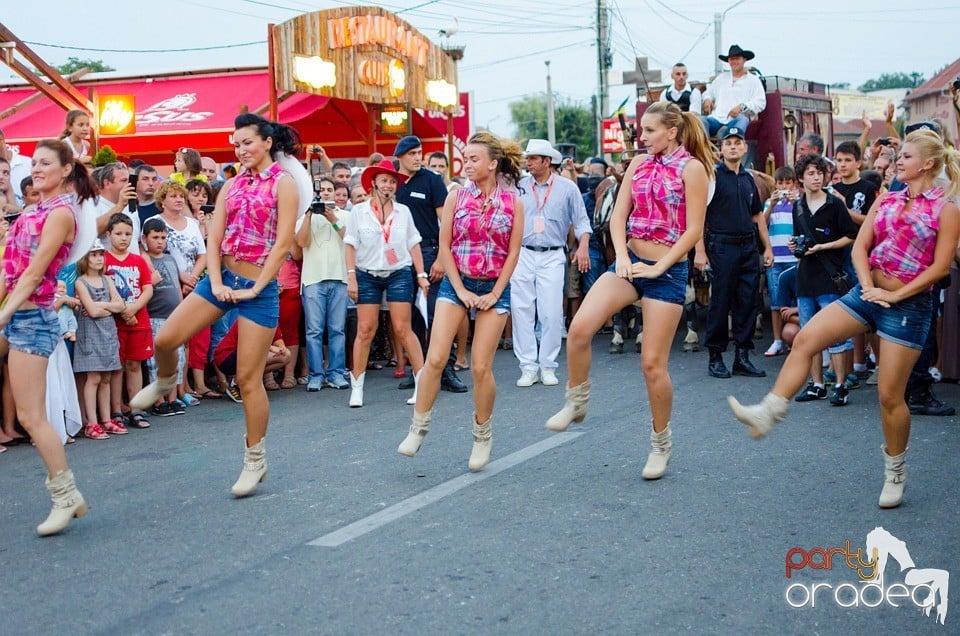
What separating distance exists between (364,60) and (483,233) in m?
15.8

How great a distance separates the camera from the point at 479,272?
21.7 ft

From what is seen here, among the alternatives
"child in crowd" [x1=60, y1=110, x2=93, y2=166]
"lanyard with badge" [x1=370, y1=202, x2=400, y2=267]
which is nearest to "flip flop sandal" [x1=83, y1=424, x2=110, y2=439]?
"lanyard with badge" [x1=370, y1=202, x2=400, y2=267]

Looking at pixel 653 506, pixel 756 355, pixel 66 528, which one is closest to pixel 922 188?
pixel 653 506

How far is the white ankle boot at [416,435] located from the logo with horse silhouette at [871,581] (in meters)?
2.42

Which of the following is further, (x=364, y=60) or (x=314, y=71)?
(x=364, y=60)

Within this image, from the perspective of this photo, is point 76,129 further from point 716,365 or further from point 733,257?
point 716,365

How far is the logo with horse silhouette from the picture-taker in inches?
169

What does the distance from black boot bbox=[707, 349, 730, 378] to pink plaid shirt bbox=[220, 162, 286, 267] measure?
5521 mm

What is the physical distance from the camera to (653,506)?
5.73 metres

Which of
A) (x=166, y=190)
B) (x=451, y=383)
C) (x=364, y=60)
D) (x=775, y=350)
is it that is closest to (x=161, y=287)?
(x=166, y=190)

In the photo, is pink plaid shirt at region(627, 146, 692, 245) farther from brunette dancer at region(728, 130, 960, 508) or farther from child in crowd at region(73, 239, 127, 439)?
child in crowd at region(73, 239, 127, 439)

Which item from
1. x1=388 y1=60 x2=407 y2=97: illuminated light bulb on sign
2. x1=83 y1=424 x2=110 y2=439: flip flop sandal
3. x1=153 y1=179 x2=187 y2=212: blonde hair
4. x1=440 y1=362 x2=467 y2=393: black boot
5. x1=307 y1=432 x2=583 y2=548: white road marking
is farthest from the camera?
x1=388 y1=60 x2=407 y2=97: illuminated light bulb on sign

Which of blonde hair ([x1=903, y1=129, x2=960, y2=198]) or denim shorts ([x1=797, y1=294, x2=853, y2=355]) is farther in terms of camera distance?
denim shorts ([x1=797, y1=294, x2=853, y2=355])

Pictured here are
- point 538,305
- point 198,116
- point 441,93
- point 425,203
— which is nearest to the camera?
point 425,203
